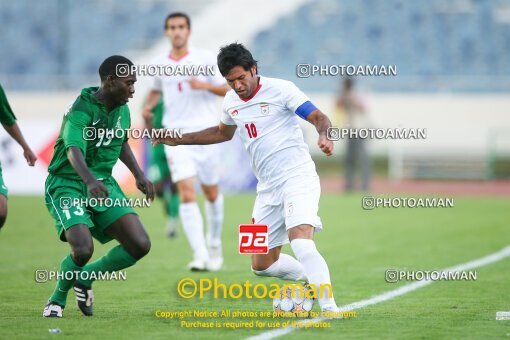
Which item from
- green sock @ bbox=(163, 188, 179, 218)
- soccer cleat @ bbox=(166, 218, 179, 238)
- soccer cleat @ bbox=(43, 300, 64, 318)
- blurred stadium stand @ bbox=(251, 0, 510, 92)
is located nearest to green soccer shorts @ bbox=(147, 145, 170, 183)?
green sock @ bbox=(163, 188, 179, 218)

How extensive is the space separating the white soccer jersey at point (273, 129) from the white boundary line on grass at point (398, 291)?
3.99ft

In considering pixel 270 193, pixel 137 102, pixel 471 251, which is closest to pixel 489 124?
pixel 137 102

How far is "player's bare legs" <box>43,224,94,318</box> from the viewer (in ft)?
24.1

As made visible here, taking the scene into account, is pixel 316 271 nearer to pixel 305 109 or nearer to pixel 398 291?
pixel 305 109

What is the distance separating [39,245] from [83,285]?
6.33m

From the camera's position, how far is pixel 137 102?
29609 millimetres

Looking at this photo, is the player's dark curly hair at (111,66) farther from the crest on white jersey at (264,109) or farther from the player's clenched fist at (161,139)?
the crest on white jersey at (264,109)

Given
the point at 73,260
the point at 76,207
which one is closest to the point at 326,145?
the point at 76,207

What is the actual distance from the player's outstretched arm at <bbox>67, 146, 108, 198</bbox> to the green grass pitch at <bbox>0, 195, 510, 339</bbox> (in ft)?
3.14

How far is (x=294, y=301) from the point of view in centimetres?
767

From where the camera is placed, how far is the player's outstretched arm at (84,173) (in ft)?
23.0

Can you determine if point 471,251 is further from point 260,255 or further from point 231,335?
point 231,335

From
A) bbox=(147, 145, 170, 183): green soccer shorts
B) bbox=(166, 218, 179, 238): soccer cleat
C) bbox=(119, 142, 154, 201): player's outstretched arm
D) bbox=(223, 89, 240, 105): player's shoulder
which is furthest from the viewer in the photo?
bbox=(147, 145, 170, 183): green soccer shorts

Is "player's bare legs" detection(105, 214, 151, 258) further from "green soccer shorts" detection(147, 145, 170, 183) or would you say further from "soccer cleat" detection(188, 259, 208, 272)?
"green soccer shorts" detection(147, 145, 170, 183)
